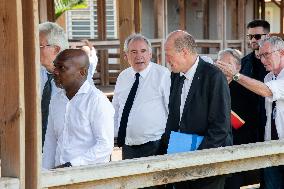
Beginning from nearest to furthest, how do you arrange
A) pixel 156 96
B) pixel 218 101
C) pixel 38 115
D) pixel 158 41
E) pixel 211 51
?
pixel 38 115 < pixel 218 101 < pixel 156 96 < pixel 158 41 < pixel 211 51

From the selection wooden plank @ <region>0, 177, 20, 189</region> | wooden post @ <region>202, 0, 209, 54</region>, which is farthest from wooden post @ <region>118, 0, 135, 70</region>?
wooden post @ <region>202, 0, 209, 54</region>

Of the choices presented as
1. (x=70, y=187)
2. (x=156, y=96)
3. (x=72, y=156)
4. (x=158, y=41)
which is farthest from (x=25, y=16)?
(x=158, y=41)

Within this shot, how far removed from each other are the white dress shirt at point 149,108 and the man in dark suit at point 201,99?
1012mm

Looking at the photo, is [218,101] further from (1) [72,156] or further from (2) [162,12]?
(2) [162,12]

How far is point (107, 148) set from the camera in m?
3.87

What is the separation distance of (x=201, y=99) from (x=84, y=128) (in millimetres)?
840

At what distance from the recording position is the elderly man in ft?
15.7

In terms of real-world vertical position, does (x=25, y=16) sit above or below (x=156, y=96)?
above

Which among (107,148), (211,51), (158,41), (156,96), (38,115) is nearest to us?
(38,115)

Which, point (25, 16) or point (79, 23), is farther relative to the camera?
point (79, 23)

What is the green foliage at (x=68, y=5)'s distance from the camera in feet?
64.3

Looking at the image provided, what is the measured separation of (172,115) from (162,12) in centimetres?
968

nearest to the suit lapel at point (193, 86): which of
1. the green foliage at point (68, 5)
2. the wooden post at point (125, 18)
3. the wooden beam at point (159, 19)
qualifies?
the wooden post at point (125, 18)

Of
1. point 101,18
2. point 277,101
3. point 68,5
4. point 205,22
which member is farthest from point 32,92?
point 205,22
